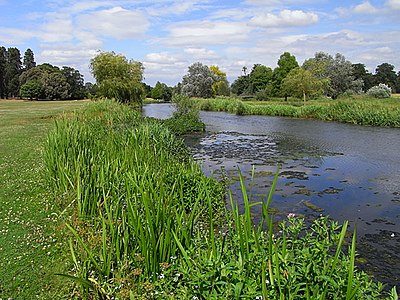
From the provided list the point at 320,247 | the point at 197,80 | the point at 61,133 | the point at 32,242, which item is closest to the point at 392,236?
the point at 320,247

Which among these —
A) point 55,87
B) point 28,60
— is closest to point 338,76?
point 55,87

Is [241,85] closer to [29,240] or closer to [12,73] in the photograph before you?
[12,73]

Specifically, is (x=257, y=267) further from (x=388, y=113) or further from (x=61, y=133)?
(x=388, y=113)

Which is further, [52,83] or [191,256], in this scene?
[52,83]

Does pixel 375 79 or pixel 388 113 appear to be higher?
pixel 375 79

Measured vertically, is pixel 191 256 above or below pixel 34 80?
below

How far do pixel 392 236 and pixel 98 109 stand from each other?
12.3m

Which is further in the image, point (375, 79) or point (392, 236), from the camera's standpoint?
point (375, 79)

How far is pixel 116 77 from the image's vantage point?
31469mm

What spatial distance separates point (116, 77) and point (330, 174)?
960 inches

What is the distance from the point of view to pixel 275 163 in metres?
12.1

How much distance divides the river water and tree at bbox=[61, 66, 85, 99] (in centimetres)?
4640

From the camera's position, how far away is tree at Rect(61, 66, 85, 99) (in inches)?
2414

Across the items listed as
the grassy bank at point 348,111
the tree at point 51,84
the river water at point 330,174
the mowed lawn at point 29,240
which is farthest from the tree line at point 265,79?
the mowed lawn at point 29,240
